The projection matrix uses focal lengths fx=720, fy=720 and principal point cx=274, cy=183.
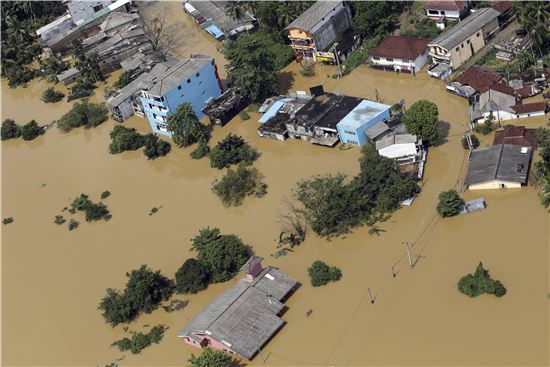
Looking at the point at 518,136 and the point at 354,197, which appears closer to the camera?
the point at 354,197

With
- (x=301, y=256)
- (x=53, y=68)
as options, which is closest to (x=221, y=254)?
(x=301, y=256)

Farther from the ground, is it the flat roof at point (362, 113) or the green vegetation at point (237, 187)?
the flat roof at point (362, 113)

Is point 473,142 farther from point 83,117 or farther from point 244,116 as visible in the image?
point 83,117

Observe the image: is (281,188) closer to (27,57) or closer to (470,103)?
(470,103)

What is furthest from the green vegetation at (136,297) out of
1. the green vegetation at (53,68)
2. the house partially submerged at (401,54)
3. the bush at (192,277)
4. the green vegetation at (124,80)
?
the green vegetation at (53,68)

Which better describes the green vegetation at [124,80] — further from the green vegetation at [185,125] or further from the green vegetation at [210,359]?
the green vegetation at [210,359]

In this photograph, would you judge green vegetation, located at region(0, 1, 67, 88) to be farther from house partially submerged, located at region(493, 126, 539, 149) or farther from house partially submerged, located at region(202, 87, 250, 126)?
house partially submerged, located at region(493, 126, 539, 149)

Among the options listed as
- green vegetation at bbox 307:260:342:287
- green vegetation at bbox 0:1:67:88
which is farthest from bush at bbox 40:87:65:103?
green vegetation at bbox 307:260:342:287
